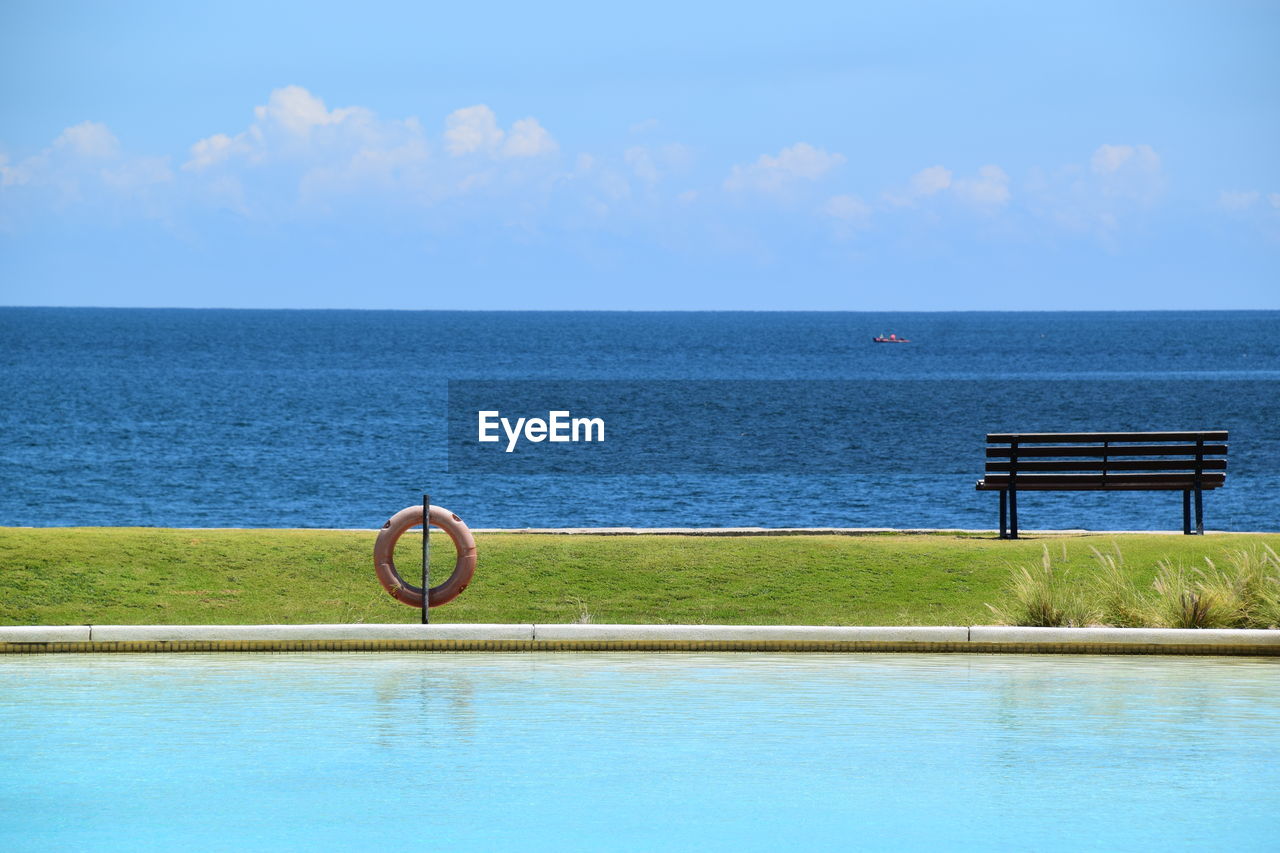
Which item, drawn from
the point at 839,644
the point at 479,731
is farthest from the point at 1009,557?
the point at 479,731

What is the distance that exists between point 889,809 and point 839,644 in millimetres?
4572

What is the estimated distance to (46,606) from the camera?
15898 millimetres

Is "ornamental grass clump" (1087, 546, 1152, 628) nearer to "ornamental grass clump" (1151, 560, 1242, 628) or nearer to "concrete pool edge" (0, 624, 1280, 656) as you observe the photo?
"ornamental grass clump" (1151, 560, 1242, 628)

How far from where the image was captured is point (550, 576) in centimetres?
1709

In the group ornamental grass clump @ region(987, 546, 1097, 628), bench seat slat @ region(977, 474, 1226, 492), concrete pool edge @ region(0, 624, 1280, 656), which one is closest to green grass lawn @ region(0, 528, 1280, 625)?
ornamental grass clump @ region(987, 546, 1097, 628)

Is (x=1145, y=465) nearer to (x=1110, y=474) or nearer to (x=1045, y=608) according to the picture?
(x=1110, y=474)

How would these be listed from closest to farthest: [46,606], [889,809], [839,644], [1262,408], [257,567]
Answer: [889,809] < [839,644] < [46,606] < [257,567] < [1262,408]

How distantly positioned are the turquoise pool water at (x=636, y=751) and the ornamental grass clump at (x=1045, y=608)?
832 millimetres

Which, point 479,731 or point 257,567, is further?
point 257,567

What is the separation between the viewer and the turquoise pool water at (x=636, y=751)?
31.5ft

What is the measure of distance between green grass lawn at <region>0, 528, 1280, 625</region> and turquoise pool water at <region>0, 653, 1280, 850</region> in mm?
1577

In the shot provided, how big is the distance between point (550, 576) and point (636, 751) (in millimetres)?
5789

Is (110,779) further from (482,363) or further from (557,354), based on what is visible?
(557,354)

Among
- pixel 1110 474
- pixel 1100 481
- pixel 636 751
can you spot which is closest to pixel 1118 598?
pixel 1100 481
